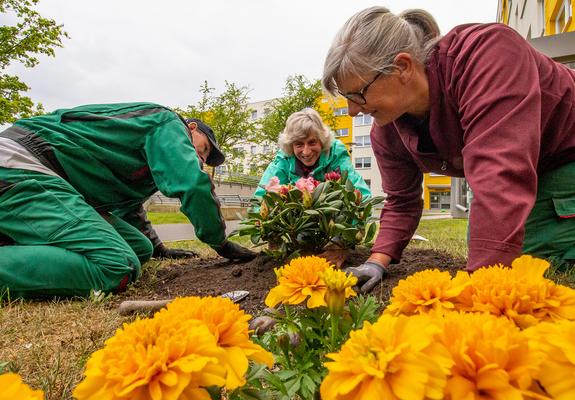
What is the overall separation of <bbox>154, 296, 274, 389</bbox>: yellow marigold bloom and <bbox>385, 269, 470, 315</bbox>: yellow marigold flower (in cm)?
23

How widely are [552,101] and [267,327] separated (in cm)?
168

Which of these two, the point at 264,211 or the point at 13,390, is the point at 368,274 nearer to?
the point at 264,211

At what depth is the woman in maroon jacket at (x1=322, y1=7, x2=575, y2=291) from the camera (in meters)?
1.30

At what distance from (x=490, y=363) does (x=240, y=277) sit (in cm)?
246

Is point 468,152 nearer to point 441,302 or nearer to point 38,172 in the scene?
point 441,302

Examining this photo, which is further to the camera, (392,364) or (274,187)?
(274,187)

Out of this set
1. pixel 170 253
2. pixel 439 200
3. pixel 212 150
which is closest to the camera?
pixel 212 150

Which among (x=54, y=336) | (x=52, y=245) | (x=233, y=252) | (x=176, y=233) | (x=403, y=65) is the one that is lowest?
(x=176, y=233)

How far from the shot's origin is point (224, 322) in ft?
1.69

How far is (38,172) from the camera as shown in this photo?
2.60m

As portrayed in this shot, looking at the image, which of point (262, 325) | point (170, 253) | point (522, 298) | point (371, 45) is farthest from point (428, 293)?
point (170, 253)

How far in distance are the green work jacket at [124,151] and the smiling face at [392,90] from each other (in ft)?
4.07

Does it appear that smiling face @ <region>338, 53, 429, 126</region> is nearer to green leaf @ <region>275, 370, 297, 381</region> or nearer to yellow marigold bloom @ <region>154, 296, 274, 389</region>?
green leaf @ <region>275, 370, 297, 381</region>

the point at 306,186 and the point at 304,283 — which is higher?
the point at 304,283
